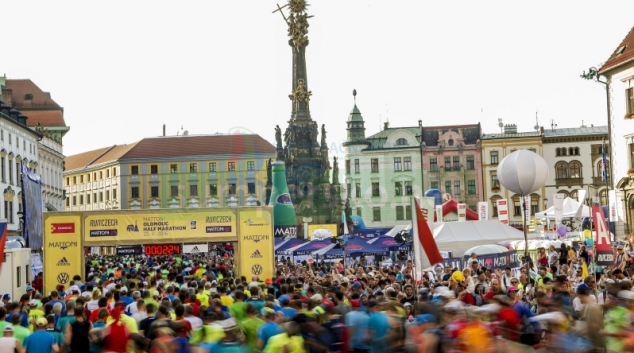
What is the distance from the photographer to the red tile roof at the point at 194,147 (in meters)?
116

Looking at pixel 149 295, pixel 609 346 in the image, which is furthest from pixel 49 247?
pixel 609 346

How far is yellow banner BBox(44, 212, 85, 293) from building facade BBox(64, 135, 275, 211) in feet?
287

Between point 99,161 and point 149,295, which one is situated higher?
point 99,161

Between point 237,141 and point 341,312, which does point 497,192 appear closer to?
point 237,141

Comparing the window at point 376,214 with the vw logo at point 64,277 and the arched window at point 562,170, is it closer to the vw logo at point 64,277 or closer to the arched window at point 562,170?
the arched window at point 562,170

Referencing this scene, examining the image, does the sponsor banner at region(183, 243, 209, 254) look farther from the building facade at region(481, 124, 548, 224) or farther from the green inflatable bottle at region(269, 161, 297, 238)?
the building facade at region(481, 124, 548, 224)

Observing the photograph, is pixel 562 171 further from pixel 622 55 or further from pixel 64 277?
pixel 64 277

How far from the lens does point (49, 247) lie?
86.6ft

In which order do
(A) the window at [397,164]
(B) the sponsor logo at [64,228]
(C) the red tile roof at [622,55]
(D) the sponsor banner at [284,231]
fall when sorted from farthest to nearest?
1. (A) the window at [397,164]
2. (D) the sponsor banner at [284,231]
3. (C) the red tile roof at [622,55]
4. (B) the sponsor logo at [64,228]

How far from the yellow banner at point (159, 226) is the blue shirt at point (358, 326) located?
623 inches

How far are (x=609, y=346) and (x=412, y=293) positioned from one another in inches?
313

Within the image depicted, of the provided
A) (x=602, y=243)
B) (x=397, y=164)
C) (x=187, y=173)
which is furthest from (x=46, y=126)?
(x=602, y=243)

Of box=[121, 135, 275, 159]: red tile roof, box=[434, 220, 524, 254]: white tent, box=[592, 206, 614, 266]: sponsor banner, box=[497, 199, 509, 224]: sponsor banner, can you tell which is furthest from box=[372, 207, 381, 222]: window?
box=[592, 206, 614, 266]: sponsor banner

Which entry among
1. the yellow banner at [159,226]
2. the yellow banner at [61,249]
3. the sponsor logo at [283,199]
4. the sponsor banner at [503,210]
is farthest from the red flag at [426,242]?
the sponsor logo at [283,199]
